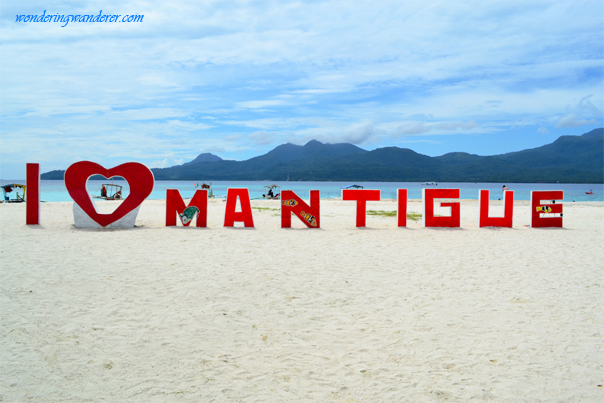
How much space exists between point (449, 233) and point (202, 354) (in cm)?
1110

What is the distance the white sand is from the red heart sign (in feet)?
12.1

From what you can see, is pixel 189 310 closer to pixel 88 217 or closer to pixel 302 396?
pixel 302 396

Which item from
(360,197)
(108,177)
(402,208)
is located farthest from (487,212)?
(108,177)

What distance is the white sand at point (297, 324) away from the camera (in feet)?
13.1

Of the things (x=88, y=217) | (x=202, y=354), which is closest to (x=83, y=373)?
(x=202, y=354)

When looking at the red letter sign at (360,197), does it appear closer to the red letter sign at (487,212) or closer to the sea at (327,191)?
the red letter sign at (487,212)

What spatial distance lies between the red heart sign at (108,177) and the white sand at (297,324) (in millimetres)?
3687

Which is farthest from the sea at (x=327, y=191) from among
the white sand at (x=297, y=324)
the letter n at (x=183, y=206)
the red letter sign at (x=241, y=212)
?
the white sand at (x=297, y=324)

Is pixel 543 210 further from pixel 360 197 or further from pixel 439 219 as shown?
pixel 360 197

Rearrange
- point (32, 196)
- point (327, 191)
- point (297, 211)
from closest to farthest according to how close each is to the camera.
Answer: point (32, 196) < point (297, 211) < point (327, 191)

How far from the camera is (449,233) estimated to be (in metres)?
13.7

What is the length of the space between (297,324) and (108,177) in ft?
36.8

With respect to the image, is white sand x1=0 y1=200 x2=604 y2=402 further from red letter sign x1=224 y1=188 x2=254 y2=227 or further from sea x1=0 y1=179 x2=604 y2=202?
sea x1=0 y1=179 x2=604 y2=202

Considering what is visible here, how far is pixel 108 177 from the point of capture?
1402 centimetres
